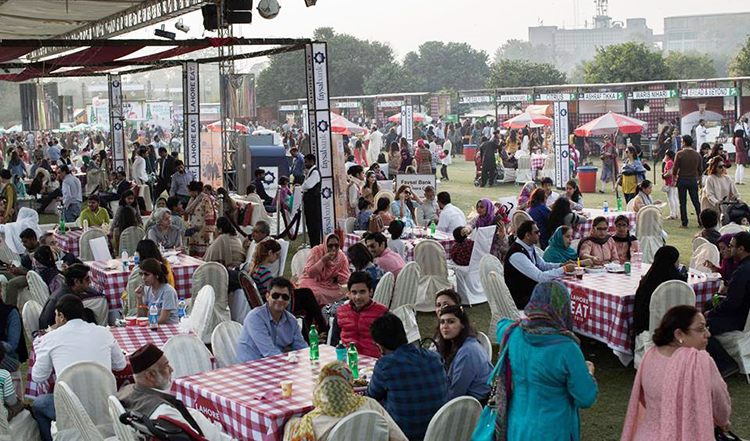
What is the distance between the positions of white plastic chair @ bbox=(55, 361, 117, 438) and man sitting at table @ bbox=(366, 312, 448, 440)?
1609 millimetres

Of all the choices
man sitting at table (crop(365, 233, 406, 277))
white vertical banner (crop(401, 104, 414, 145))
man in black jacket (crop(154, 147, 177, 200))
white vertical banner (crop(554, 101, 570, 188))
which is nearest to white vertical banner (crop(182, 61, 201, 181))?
man in black jacket (crop(154, 147, 177, 200))

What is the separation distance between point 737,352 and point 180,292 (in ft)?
17.6

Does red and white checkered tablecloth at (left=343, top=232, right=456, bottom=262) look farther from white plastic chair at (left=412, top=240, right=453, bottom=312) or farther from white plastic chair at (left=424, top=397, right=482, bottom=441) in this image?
white plastic chair at (left=424, top=397, right=482, bottom=441)

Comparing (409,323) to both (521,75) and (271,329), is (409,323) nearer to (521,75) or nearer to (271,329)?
(271,329)

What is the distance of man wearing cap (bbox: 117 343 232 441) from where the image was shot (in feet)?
15.7

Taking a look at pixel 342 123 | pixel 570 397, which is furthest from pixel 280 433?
pixel 342 123

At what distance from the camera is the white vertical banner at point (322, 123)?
44.7ft

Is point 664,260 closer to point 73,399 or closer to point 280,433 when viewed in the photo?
point 280,433

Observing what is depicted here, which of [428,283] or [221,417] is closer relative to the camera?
[221,417]

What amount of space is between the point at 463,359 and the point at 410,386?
544 millimetres

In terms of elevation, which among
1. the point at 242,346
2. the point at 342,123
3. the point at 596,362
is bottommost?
the point at 596,362

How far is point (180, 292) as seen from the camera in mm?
10070

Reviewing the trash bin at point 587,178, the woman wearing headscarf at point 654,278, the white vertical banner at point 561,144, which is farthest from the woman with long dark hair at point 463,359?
the trash bin at point 587,178

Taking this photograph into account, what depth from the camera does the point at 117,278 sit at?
31.7 ft
